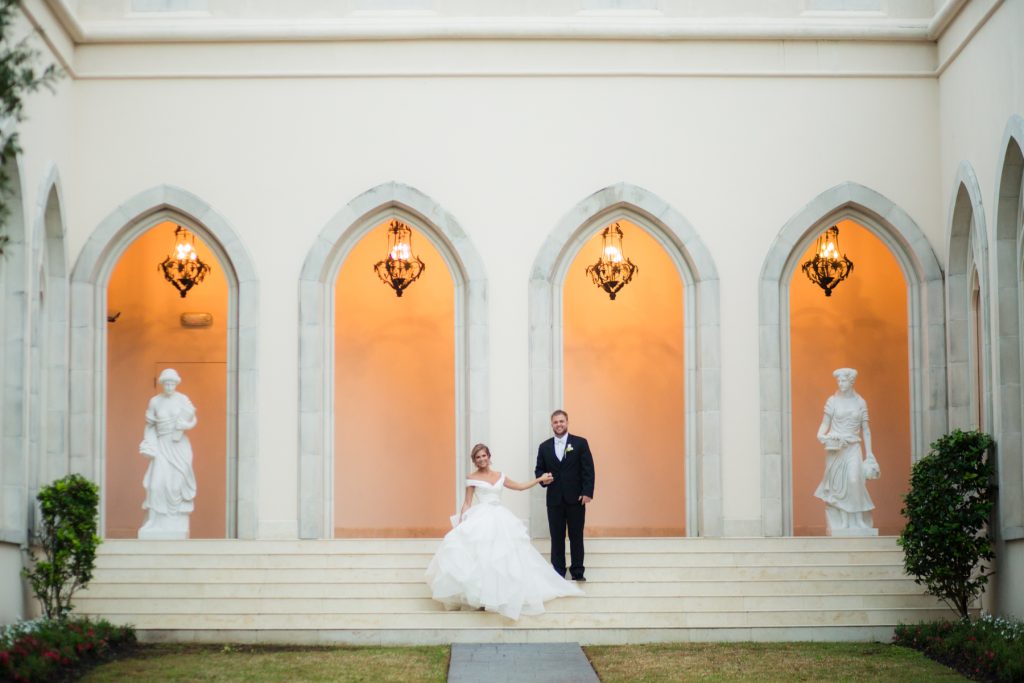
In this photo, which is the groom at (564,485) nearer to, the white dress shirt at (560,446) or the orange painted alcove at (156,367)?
the white dress shirt at (560,446)

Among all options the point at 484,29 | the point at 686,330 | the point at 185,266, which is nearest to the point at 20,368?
the point at 185,266

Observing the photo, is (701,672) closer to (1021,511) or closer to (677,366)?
(1021,511)

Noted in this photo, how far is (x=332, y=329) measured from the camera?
58.7 ft

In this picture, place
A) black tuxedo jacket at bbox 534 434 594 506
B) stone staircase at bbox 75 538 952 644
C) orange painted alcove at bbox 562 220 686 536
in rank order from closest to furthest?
stone staircase at bbox 75 538 952 644 → black tuxedo jacket at bbox 534 434 594 506 → orange painted alcove at bbox 562 220 686 536

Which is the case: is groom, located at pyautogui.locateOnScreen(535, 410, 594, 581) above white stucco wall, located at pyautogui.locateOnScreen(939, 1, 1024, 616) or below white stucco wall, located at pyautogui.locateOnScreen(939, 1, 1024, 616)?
below

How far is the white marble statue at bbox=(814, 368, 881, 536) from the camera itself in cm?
1695

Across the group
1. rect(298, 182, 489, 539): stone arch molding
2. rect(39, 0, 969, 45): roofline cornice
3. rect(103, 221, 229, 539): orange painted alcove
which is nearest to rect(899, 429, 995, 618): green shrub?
rect(298, 182, 489, 539): stone arch molding

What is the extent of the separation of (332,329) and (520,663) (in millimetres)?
6644

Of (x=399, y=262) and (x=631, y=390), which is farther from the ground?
(x=399, y=262)

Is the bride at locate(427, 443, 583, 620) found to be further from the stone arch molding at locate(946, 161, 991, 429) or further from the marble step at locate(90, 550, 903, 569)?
the stone arch molding at locate(946, 161, 991, 429)

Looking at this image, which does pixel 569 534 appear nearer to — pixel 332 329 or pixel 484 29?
pixel 332 329

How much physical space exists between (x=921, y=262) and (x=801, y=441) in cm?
447

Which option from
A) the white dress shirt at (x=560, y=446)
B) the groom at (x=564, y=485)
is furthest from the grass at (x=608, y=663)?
the white dress shirt at (x=560, y=446)

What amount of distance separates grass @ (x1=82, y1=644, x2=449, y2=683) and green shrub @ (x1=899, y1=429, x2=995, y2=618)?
4917 mm
